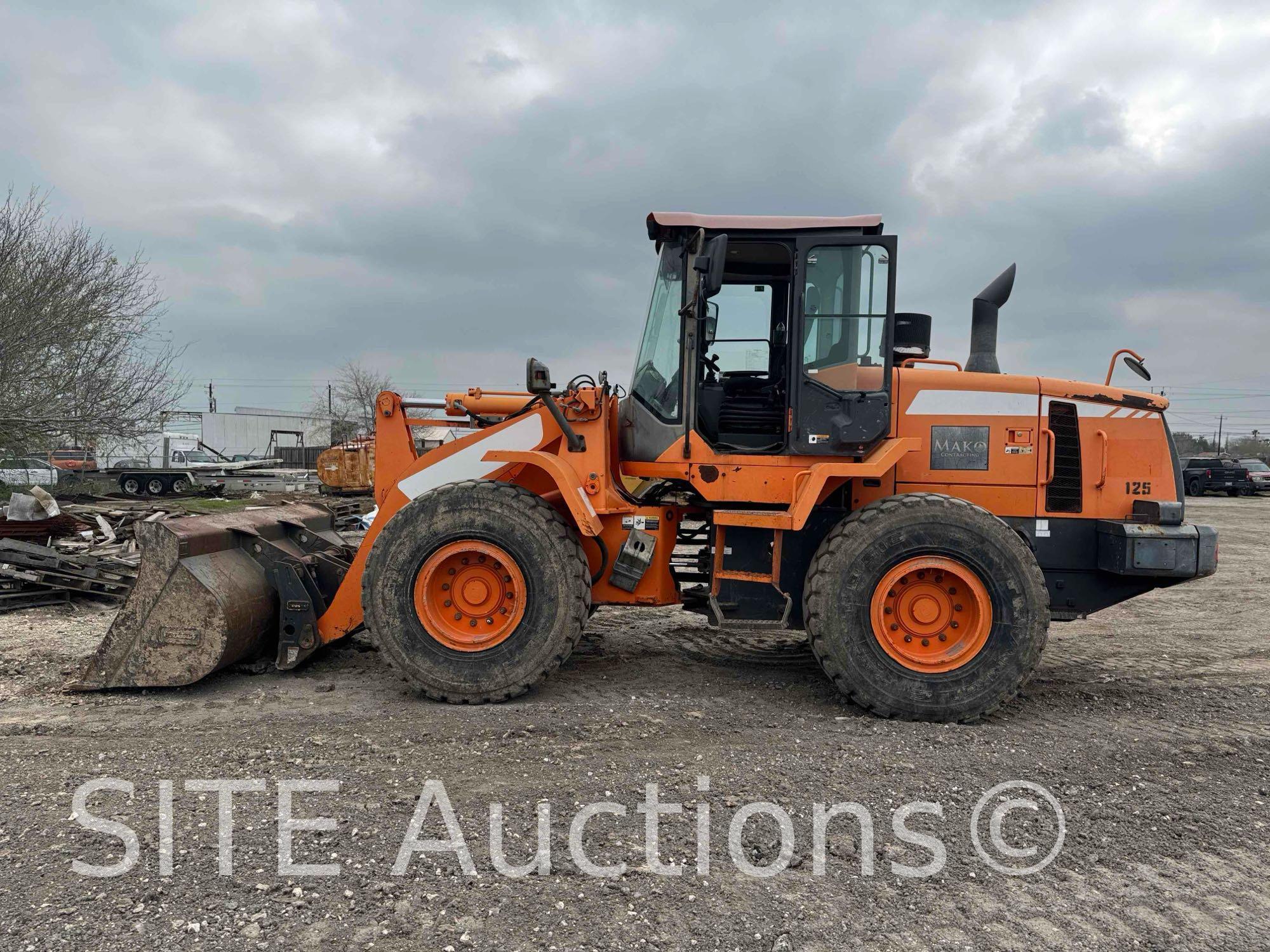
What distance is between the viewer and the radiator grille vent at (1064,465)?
193 inches

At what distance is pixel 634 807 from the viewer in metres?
3.29

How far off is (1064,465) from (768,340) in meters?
1.96

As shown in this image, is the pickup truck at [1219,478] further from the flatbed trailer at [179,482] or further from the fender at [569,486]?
the fender at [569,486]

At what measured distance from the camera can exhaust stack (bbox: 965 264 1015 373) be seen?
17.4 feet

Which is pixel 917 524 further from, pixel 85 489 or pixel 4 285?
pixel 85 489

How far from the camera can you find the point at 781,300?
16.9 feet

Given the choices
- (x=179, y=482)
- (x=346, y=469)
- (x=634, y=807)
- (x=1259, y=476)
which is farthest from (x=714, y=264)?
(x=1259, y=476)

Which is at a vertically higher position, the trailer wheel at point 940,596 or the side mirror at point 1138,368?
the side mirror at point 1138,368

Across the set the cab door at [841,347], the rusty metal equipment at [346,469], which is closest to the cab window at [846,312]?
the cab door at [841,347]

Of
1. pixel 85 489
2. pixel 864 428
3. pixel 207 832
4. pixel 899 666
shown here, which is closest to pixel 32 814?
pixel 207 832

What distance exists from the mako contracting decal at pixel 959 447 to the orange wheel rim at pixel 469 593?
104 inches

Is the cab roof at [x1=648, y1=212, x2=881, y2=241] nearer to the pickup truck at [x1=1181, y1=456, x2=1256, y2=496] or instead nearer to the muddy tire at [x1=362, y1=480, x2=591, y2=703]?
the muddy tire at [x1=362, y1=480, x2=591, y2=703]

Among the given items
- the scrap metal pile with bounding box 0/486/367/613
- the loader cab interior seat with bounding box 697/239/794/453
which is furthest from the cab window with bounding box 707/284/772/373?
the scrap metal pile with bounding box 0/486/367/613

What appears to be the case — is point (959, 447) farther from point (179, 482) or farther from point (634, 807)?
point (179, 482)
